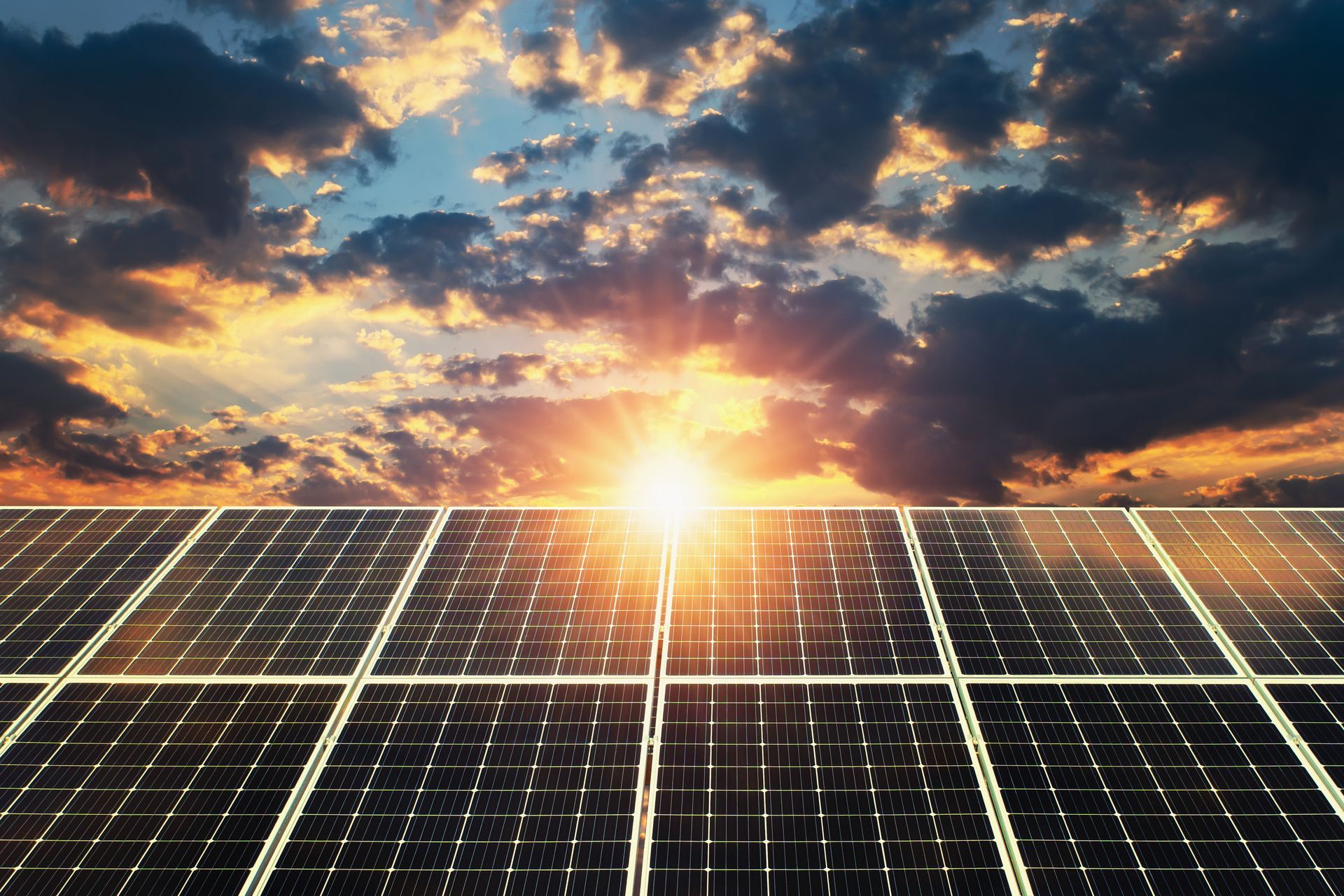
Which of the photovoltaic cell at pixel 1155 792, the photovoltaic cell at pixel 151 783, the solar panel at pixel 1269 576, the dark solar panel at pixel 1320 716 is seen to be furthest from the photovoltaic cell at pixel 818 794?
the solar panel at pixel 1269 576

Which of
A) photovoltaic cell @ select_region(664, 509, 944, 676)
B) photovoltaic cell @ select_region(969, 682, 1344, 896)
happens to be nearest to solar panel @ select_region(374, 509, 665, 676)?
photovoltaic cell @ select_region(664, 509, 944, 676)

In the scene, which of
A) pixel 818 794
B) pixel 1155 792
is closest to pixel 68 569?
pixel 818 794

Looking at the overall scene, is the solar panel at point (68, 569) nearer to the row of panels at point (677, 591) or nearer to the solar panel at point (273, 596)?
the row of panels at point (677, 591)

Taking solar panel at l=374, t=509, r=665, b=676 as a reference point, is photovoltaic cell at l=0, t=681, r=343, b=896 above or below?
below

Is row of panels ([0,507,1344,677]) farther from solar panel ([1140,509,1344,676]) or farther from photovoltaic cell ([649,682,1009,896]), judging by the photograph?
photovoltaic cell ([649,682,1009,896])

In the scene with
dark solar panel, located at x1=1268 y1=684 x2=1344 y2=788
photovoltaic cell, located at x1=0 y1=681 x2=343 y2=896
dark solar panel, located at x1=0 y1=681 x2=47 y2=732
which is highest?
dark solar panel, located at x1=1268 y1=684 x2=1344 y2=788

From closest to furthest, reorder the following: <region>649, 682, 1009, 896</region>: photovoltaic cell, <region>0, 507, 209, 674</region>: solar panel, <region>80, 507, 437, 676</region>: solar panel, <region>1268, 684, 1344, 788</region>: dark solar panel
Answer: <region>649, 682, 1009, 896</region>: photovoltaic cell, <region>1268, 684, 1344, 788</region>: dark solar panel, <region>80, 507, 437, 676</region>: solar panel, <region>0, 507, 209, 674</region>: solar panel

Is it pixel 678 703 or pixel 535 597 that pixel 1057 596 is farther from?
pixel 535 597
